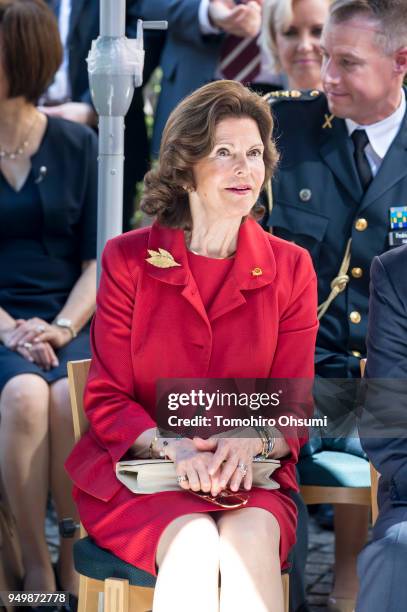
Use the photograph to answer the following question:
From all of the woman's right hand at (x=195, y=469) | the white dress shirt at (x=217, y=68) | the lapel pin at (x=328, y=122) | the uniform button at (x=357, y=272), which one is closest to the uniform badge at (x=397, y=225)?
the uniform button at (x=357, y=272)

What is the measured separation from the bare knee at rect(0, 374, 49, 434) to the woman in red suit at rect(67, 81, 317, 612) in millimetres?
691

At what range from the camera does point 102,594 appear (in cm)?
315

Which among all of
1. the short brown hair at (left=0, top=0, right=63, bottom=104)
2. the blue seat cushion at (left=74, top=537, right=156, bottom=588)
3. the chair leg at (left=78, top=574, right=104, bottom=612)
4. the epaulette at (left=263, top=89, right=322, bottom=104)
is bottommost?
the chair leg at (left=78, top=574, right=104, bottom=612)

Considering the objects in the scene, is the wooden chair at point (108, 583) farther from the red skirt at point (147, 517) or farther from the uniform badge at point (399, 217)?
the uniform badge at point (399, 217)

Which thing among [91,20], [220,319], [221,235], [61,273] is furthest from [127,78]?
[91,20]

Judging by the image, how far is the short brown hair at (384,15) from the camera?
3.96 m

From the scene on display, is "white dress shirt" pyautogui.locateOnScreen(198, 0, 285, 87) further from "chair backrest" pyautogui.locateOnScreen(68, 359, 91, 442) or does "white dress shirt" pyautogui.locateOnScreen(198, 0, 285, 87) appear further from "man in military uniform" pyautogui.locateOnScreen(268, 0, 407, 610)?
"chair backrest" pyautogui.locateOnScreen(68, 359, 91, 442)

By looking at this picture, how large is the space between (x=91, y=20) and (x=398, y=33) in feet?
5.59

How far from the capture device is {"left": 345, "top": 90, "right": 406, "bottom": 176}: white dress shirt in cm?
402

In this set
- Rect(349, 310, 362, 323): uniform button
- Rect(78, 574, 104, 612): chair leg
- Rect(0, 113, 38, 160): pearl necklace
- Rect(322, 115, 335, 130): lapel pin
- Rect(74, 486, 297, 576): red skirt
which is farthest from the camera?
Rect(0, 113, 38, 160): pearl necklace

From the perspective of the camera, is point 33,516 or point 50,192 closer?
point 33,516

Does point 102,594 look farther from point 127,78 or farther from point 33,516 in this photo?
point 127,78

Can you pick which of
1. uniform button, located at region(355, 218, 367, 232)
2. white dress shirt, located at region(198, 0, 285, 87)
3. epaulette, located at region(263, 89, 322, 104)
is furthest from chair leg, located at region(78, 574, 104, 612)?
white dress shirt, located at region(198, 0, 285, 87)

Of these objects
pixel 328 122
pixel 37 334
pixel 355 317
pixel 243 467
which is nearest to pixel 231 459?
pixel 243 467
